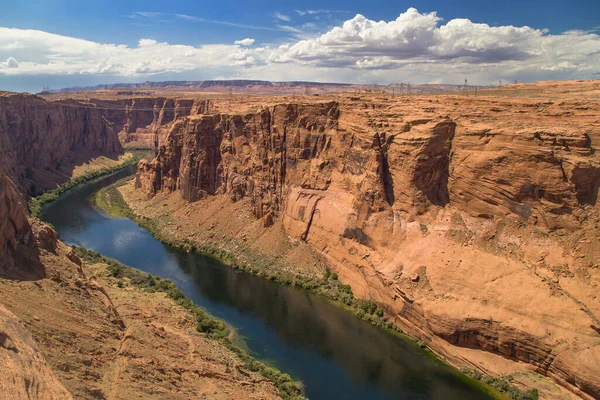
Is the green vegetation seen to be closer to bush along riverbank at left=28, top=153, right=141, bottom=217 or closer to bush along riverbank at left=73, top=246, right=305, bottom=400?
bush along riverbank at left=73, top=246, right=305, bottom=400

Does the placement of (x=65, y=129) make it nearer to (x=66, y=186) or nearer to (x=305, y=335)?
(x=66, y=186)

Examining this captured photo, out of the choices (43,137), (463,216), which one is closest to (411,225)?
(463,216)

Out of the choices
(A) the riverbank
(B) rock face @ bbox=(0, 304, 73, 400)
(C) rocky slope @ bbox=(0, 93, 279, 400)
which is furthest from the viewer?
(A) the riverbank

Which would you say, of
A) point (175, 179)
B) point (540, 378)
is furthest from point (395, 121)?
point (175, 179)

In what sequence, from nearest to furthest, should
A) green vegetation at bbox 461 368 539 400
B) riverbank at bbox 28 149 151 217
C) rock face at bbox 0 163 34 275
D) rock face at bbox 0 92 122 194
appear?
rock face at bbox 0 163 34 275 → green vegetation at bbox 461 368 539 400 → riverbank at bbox 28 149 151 217 → rock face at bbox 0 92 122 194


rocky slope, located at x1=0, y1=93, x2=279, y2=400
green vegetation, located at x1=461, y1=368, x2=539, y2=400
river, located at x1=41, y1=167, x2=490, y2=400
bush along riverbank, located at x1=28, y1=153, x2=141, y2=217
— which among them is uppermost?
rocky slope, located at x1=0, y1=93, x2=279, y2=400

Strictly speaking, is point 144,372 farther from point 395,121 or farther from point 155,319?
point 395,121

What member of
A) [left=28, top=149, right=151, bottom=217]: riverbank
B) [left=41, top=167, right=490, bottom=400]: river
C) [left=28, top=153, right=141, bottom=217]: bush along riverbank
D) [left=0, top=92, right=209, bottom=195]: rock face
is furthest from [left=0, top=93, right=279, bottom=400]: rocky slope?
[left=0, top=92, right=209, bottom=195]: rock face
